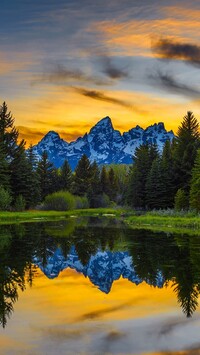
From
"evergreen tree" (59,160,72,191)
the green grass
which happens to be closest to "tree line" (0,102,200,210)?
the green grass

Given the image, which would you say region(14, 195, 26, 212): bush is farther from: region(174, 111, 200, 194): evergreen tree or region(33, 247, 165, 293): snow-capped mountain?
region(33, 247, 165, 293): snow-capped mountain

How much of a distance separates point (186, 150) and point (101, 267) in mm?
53761

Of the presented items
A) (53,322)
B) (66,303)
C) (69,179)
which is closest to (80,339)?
(53,322)

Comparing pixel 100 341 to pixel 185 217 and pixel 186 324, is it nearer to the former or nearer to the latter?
pixel 186 324

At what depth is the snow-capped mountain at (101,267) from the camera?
776 inches

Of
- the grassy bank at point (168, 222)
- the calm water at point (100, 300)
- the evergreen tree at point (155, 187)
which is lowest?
the calm water at point (100, 300)

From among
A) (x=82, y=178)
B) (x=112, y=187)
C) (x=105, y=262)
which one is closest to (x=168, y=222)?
(x=105, y=262)

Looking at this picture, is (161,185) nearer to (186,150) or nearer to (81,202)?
(186,150)

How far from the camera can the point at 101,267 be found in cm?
2336

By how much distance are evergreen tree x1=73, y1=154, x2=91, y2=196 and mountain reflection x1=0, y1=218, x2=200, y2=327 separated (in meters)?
88.9

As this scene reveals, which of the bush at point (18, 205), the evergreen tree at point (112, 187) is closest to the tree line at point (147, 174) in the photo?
the bush at point (18, 205)

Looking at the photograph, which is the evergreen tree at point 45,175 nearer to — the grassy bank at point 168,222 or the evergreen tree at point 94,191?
the evergreen tree at point 94,191

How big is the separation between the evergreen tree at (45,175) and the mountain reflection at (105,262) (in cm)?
7376

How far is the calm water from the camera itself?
1093 centimetres
